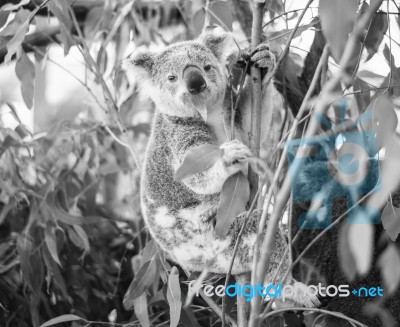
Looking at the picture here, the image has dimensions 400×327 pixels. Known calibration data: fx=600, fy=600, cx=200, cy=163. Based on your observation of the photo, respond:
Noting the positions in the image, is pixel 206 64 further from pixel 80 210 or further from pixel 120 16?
pixel 80 210

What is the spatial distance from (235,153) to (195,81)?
0.64m

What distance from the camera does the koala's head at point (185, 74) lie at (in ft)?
8.18

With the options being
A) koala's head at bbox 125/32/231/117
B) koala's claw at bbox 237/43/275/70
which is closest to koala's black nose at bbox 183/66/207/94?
koala's head at bbox 125/32/231/117

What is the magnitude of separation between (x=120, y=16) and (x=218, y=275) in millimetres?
1747

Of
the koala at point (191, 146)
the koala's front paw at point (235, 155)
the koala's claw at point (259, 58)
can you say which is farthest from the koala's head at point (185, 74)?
the koala's front paw at point (235, 155)

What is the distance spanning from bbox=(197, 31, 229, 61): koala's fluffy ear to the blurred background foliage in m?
0.07

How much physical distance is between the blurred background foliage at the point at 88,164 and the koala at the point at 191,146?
0.11m

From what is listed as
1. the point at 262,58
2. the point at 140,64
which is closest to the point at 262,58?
the point at 262,58

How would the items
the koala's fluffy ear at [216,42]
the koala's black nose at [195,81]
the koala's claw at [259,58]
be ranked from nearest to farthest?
the koala's claw at [259,58] → the koala's black nose at [195,81] → the koala's fluffy ear at [216,42]

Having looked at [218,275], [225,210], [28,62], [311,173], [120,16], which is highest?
[120,16]

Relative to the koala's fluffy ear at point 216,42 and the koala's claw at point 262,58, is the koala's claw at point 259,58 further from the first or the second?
the koala's fluffy ear at point 216,42

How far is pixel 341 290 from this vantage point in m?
2.40

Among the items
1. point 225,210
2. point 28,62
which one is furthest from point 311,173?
point 28,62

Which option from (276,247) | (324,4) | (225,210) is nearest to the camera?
(324,4)
